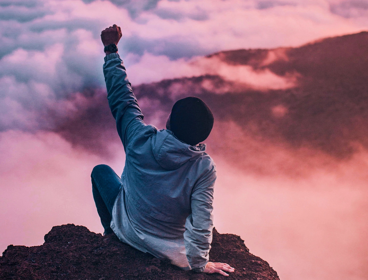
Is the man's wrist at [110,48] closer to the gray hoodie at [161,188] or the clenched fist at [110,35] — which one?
the clenched fist at [110,35]

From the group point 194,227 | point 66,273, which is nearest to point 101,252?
point 66,273

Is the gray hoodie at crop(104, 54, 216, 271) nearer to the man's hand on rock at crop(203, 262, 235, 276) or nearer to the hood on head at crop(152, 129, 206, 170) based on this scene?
the hood on head at crop(152, 129, 206, 170)

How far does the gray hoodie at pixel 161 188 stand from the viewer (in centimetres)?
249

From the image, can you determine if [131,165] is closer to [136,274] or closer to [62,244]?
[136,274]

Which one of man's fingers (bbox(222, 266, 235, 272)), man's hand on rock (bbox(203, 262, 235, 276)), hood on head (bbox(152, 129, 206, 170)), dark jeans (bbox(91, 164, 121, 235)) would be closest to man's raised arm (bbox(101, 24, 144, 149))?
hood on head (bbox(152, 129, 206, 170))

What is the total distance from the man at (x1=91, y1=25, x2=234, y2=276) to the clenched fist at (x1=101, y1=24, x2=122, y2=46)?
7.9 inches

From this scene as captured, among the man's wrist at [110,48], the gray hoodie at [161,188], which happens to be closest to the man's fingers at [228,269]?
the gray hoodie at [161,188]

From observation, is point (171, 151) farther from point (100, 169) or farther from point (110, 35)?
point (110, 35)

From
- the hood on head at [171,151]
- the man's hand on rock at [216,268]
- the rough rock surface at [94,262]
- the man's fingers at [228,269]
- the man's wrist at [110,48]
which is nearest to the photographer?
the hood on head at [171,151]

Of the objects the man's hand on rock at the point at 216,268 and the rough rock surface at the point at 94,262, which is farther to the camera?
the man's hand on rock at the point at 216,268

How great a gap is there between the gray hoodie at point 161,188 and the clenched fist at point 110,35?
1.20ft

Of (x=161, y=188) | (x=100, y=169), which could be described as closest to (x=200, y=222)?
(x=161, y=188)

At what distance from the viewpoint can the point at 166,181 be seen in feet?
8.45

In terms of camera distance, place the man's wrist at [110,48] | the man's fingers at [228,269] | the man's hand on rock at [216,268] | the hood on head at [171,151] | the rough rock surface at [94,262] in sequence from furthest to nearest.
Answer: the man's wrist at [110,48] < the man's fingers at [228,269] < the man's hand on rock at [216,268] < the rough rock surface at [94,262] < the hood on head at [171,151]
